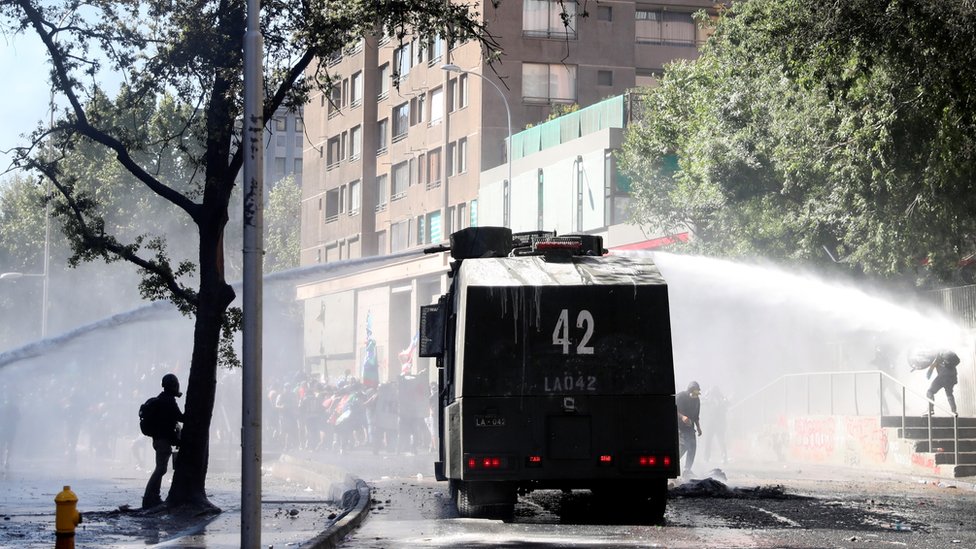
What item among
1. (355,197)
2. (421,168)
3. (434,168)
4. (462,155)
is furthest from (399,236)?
(462,155)

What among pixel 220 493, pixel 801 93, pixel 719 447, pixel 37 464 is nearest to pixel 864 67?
pixel 801 93

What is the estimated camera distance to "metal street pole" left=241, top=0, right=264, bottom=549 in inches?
440

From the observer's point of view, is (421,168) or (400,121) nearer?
(421,168)

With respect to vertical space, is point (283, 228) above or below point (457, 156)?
above

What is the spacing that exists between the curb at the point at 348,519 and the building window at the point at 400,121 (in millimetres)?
47182

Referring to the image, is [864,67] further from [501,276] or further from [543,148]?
[543,148]

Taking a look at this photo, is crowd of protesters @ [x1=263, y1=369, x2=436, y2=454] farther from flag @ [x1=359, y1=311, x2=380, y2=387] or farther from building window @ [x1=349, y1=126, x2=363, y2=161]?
building window @ [x1=349, y1=126, x2=363, y2=161]

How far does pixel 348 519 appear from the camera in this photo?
14.7 m

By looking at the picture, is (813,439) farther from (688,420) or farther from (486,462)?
(486,462)

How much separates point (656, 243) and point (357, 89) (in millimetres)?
29698

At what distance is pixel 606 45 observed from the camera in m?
60.2

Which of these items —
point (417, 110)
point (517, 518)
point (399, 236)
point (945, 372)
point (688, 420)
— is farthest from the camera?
point (399, 236)

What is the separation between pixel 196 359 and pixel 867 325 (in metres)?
18.2

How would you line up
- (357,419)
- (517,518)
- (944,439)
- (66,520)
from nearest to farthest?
(66,520)
(517,518)
(944,439)
(357,419)
